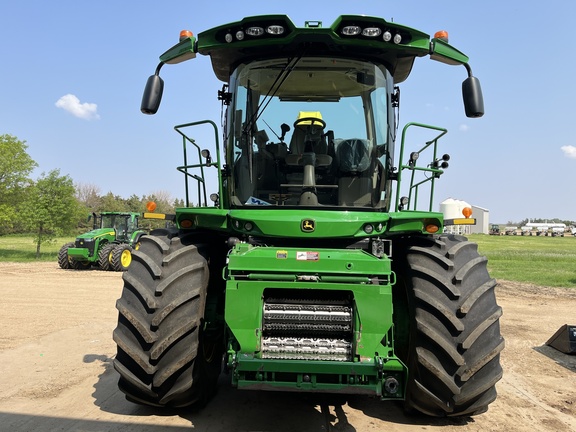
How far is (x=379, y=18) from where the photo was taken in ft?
13.1

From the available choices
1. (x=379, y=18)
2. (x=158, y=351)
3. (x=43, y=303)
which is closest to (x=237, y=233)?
(x=158, y=351)

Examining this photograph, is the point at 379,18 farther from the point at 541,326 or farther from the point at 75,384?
the point at 541,326

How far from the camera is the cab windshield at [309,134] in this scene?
4.51 meters

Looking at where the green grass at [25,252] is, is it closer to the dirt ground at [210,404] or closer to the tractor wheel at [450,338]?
the dirt ground at [210,404]

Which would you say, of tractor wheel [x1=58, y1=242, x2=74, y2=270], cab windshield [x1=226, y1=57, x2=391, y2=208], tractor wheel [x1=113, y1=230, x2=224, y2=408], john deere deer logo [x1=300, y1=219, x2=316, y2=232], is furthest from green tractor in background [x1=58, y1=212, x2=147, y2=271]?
john deere deer logo [x1=300, y1=219, x2=316, y2=232]

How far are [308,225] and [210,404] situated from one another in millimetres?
1966

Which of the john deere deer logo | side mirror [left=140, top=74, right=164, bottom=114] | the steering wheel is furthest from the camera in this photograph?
the steering wheel

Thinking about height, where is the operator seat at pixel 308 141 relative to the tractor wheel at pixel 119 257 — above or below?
above

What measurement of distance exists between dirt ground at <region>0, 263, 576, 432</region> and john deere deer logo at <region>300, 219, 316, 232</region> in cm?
165

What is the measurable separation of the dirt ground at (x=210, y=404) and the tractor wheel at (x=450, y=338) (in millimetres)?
534

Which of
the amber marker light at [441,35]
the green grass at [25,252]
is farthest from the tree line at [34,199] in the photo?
the amber marker light at [441,35]

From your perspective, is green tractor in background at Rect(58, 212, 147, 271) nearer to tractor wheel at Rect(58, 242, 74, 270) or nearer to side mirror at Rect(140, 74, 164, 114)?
tractor wheel at Rect(58, 242, 74, 270)

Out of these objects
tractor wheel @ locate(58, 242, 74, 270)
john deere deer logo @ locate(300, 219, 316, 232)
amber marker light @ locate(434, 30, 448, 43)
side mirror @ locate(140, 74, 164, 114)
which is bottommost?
tractor wheel @ locate(58, 242, 74, 270)

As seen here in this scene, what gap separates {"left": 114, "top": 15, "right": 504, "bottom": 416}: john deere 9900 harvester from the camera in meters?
3.41
